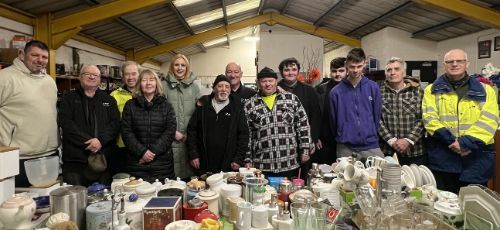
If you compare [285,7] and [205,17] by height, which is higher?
[285,7]

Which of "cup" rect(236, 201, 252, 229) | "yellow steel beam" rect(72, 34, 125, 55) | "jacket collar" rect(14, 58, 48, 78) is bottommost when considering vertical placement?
"cup" rect(236, 201, 252, 229)

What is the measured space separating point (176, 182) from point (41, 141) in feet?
4.22

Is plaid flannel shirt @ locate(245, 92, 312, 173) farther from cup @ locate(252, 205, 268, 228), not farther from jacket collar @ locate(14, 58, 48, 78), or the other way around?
jacket collar @ locate(14, 58, 48, 78)

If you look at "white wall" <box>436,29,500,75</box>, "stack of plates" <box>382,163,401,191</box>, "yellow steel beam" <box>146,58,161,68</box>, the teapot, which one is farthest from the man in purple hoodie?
"yellow steel beam" <box>146,58,161,68</box>

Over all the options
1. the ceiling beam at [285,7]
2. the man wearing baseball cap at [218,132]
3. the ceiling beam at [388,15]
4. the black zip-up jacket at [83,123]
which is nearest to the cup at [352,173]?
the man wearing baseball cap at [218,132]

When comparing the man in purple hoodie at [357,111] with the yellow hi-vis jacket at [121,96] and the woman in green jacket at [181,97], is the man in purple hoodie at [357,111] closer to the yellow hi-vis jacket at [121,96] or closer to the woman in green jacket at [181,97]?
the woman in green jacket at [181,97]

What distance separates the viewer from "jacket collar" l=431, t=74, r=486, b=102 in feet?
7.14

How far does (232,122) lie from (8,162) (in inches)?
55.8

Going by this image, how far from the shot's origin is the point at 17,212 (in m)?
1.03

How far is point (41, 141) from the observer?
2240 millimetres

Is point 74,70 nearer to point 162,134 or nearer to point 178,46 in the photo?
point 178,46

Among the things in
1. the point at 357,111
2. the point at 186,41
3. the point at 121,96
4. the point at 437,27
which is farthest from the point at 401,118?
the point at 186,41

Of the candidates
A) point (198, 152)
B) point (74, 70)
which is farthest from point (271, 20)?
point (198, 152)

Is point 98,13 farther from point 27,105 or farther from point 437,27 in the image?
point 437,27
